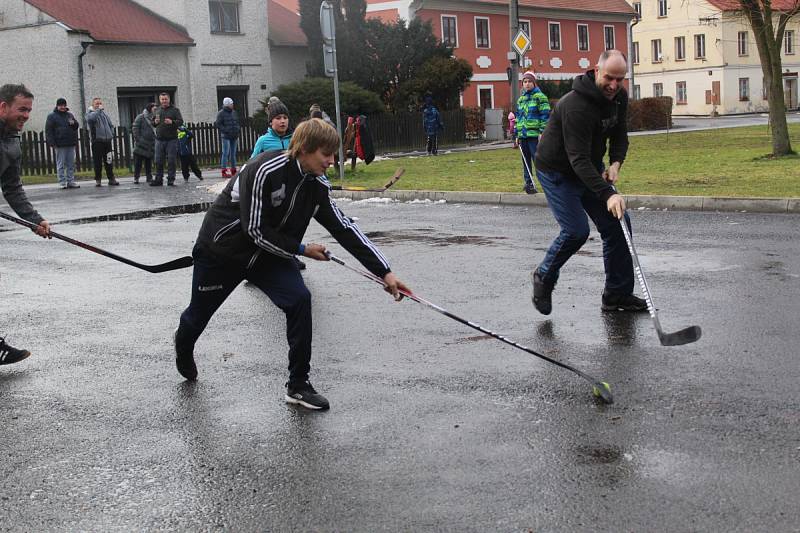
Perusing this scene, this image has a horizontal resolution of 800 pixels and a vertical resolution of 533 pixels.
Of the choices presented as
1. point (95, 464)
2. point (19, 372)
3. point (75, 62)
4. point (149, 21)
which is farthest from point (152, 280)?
point (149, 21)

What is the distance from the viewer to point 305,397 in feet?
17.8

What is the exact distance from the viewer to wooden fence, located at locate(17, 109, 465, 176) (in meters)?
28.8

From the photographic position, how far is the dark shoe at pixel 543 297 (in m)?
7.44

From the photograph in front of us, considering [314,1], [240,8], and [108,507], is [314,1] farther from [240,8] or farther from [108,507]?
[108,507]

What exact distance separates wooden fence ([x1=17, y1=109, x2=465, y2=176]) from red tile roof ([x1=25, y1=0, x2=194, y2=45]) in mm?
4553

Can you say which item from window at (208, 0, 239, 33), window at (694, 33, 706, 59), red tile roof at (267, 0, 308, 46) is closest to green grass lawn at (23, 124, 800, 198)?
window at (208, 0, 239, 33)

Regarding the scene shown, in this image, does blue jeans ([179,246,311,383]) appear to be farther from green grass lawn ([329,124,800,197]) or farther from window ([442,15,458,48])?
window ([442,15,458,48])

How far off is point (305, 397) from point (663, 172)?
14613 mm

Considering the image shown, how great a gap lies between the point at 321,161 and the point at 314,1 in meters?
35.1

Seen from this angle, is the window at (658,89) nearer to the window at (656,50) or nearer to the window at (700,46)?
the window at (656,50)

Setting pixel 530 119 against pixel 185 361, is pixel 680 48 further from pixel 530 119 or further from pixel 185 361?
pixel 185 361

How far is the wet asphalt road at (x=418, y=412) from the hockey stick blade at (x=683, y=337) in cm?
22

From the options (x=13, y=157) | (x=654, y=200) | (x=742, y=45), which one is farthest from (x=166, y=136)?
(x=742, y=45)

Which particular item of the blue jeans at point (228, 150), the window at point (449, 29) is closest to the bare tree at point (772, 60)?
the blue jeans at point (228, 150)
